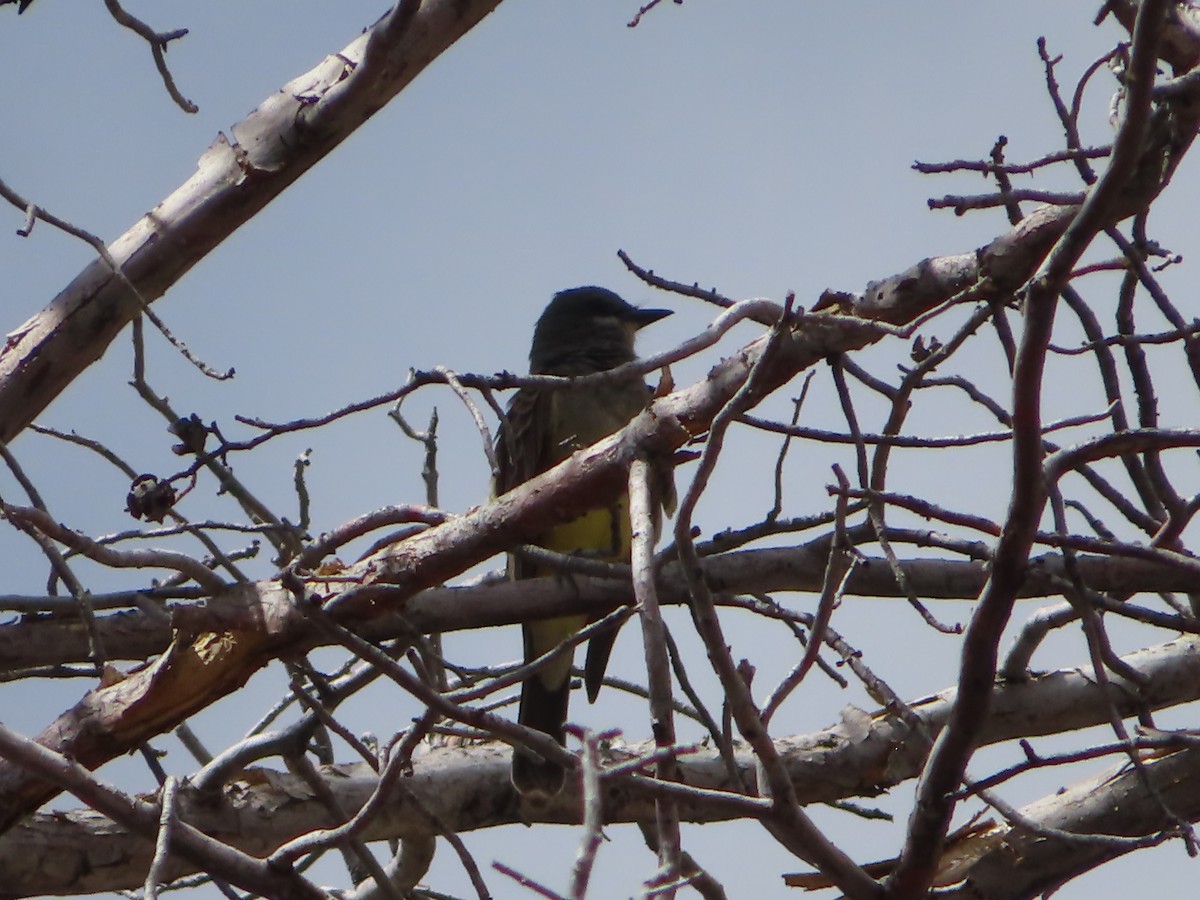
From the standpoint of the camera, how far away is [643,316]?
23.9ft

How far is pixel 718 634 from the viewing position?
2316mm

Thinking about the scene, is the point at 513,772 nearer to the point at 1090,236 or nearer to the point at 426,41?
the point at 426,41

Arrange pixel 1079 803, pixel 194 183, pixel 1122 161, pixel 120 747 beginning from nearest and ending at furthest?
pixel 1122 161 → pixel 120 747 → pixel 194 183 → pixel 1079 803

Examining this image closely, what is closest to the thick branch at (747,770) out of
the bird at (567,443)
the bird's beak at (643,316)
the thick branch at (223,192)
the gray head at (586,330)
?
the bird at (567,443)

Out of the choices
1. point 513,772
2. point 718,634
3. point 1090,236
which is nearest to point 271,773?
point 513,772

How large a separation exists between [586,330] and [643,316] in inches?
11.5

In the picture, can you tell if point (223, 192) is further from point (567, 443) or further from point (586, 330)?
point (586, 330)

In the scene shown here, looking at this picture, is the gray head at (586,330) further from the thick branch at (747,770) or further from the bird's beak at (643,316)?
the thick branch at (747,770)

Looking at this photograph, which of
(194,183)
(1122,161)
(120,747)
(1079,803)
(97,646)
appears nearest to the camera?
(1122,161)

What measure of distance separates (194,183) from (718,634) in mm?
2241

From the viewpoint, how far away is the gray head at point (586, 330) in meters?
6.92

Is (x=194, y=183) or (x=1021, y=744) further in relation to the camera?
(x=194, y=183)

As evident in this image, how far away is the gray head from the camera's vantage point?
692 centimetres

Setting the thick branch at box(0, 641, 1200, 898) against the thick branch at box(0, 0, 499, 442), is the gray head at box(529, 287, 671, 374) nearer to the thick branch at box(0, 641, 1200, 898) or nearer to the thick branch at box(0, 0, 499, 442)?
the thick branch at box(0, 641, 1200, 898)
